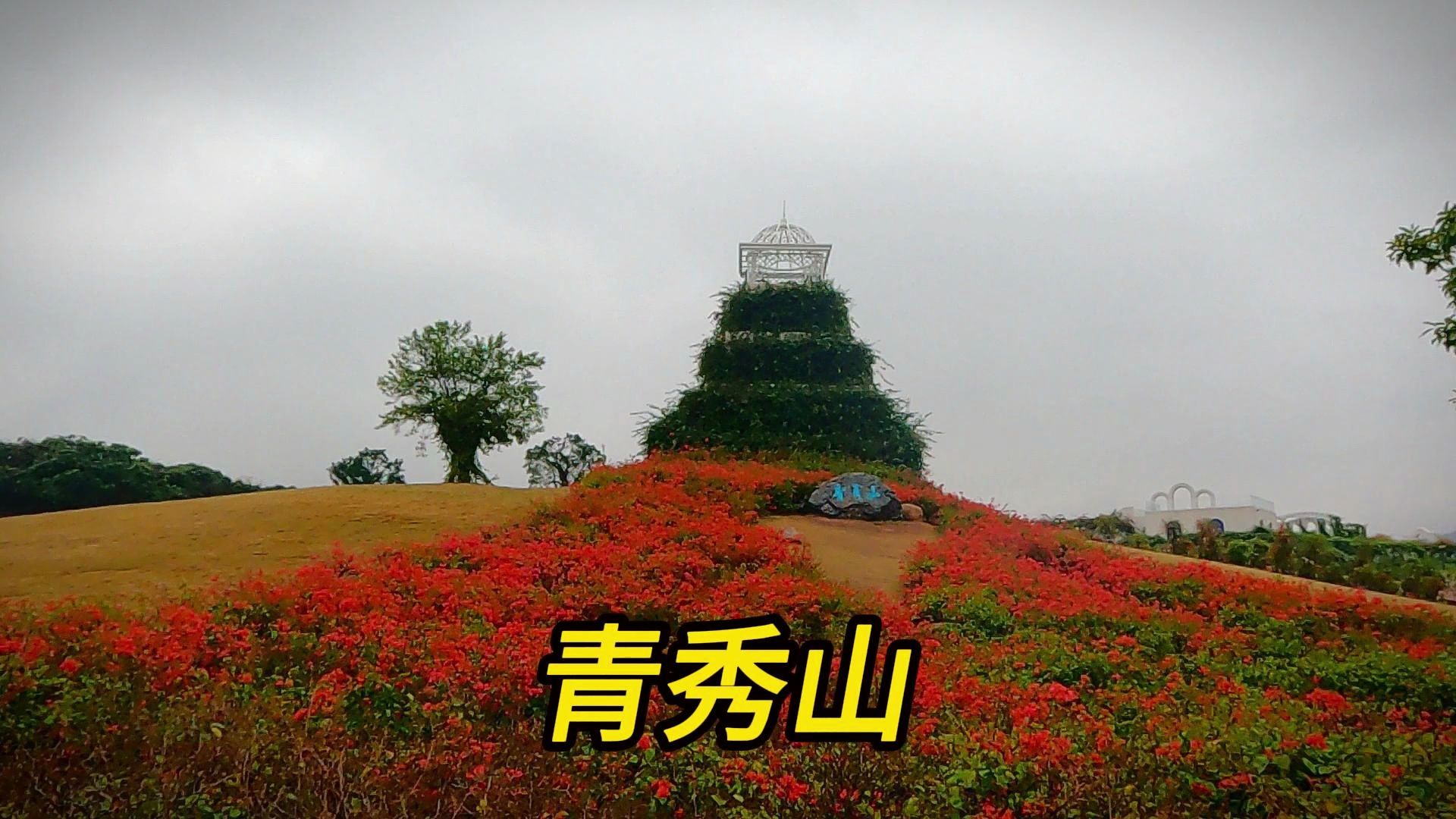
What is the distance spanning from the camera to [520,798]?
4273 millimetres

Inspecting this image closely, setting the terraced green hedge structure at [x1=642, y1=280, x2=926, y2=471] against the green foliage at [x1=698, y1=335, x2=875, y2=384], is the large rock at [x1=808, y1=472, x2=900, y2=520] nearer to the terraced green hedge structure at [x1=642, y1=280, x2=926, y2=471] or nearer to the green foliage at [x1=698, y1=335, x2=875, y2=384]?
the terraced green hedge structure at [x1=642, y1=280, x2=926, y2=471]

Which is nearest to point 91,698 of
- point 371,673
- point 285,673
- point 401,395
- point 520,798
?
point 285,673

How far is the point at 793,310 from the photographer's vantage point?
14.9 m

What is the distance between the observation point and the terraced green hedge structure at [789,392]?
1346 cm

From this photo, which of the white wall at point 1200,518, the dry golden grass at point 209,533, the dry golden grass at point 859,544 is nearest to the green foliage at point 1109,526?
the white wall at point 1200,518

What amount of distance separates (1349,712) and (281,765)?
5446 mm

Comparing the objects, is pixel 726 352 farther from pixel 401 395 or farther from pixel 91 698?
pixel 91 698

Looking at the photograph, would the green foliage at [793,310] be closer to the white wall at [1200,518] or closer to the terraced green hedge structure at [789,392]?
the terraced green hedge structure at [789,392]

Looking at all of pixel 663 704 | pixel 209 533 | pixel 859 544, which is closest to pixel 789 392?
pixel 859 544

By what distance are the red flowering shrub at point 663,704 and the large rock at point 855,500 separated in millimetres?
2664

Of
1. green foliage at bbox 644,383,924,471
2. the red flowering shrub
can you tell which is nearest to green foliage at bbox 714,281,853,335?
green foliage at bbox 644,383,924,471

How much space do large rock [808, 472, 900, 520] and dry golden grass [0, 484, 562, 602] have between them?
Result: 321 cm

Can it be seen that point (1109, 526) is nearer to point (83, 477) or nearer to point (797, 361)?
point (797, 361)

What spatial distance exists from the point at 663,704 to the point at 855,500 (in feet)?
20.9
